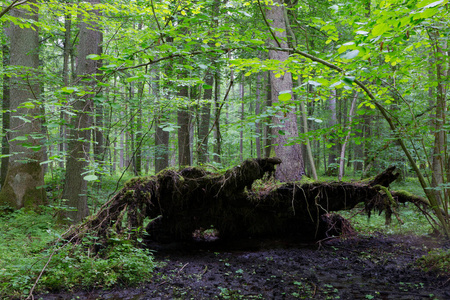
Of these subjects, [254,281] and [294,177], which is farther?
[294,177]

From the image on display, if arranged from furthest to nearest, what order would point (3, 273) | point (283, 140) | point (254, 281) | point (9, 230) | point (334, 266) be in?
point (283, 140) → point (9, 230) → point (334, 266) → point (254, 281) → point (3, 273)

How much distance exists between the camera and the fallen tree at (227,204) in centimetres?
512

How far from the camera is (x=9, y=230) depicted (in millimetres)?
6836

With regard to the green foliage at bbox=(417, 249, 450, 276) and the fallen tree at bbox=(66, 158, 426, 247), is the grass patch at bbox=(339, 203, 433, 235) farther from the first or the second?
the green foliage at bbox=(417, 249, 450, 276)

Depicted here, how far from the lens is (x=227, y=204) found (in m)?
6.33

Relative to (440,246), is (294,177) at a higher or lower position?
higher

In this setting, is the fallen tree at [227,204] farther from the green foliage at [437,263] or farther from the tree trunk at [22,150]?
the tree trunk at [22,150]

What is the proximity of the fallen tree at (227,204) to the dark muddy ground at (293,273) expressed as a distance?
1.86ft

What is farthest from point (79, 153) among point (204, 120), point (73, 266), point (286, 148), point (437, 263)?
point (437, 263)

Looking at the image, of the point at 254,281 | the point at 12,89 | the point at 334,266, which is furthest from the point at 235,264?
the point at 12,89

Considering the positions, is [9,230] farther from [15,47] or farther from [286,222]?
[286,222]

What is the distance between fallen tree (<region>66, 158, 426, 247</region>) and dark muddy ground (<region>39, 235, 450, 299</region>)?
1.86 ft

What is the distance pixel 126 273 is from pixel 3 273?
61.0 inches

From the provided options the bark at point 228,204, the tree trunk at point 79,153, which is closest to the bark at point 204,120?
the bark at point 228,204
